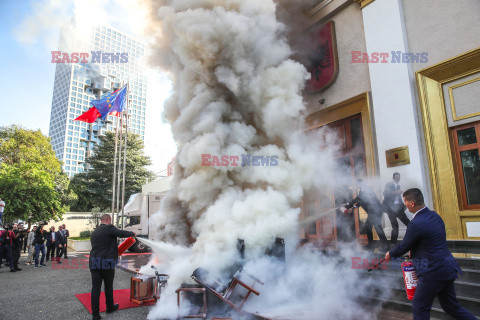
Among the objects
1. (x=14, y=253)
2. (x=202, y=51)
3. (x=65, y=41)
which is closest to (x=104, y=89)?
(x=65, y=41)

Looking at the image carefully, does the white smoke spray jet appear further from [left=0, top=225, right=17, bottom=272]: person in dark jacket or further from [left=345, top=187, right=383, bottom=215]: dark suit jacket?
[left=0, top=225, right=17, bottom=272]: person in dark jacket

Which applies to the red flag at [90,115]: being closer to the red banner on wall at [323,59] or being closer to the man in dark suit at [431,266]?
the red banner on wall at [323,59]

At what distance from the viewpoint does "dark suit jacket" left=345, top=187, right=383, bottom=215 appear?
603cm

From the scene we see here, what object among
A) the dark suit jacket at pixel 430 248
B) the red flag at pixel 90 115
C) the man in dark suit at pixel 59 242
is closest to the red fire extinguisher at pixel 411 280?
the dark suit jacket at pixel 430 248

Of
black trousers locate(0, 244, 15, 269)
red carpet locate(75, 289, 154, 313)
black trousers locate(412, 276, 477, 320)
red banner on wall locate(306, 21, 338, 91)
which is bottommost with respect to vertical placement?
red carpet locate(75, 289, 154, 313)

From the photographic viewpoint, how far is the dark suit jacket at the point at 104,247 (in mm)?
4711

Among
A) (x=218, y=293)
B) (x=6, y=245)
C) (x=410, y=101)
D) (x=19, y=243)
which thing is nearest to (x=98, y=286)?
(x=218, y=293)

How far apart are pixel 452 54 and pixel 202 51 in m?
5.09

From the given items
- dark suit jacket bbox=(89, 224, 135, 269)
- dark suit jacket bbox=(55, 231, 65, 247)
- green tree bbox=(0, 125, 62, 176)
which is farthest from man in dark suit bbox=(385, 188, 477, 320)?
green tree bbox=(0, 125, 62, 176)

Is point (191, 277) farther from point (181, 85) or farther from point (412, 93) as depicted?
point (412, 93)

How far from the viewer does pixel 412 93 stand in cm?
606

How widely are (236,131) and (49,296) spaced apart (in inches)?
205

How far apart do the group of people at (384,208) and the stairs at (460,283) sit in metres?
0.87

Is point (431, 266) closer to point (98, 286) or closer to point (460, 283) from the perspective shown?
point (460, 283)
